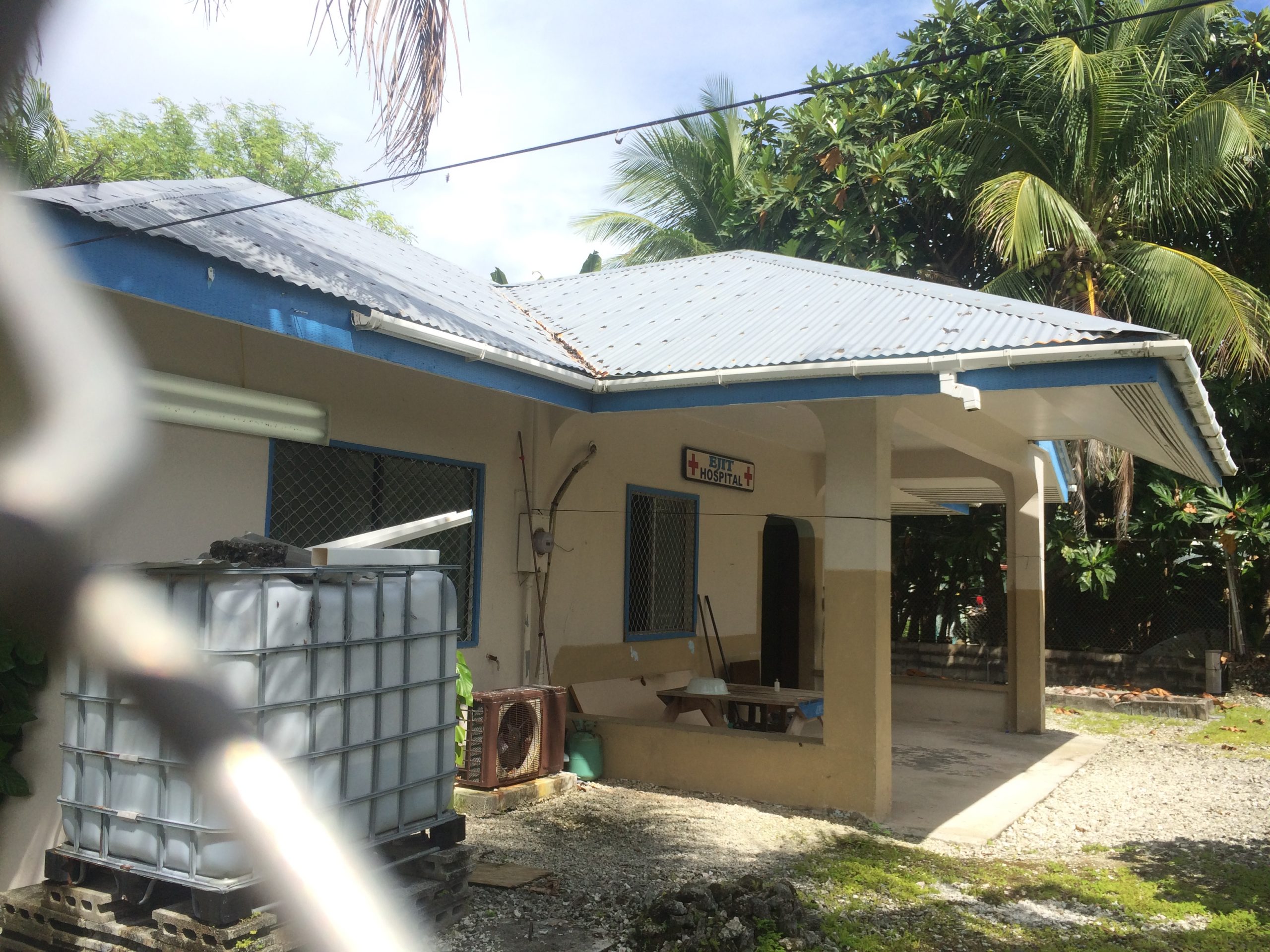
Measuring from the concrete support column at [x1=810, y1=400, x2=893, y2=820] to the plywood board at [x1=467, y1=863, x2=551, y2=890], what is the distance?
8.55 feet

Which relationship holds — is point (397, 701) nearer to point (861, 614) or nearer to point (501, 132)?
point (501, 132)

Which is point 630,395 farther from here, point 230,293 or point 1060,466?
point 1060,466

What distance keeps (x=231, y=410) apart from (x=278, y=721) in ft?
8.94

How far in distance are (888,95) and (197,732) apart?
654 inches

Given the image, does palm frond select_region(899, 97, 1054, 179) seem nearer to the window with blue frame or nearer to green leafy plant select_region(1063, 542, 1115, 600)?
green leafy plant select_region(1063, 542, 1115, 600)

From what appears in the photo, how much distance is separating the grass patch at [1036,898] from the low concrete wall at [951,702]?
19.7 ft

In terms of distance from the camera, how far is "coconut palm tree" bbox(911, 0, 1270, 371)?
45.0ft

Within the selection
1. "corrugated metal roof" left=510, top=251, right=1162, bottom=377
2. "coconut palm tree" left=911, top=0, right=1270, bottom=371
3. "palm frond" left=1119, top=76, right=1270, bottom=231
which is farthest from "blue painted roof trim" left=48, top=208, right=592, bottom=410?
"palm frond" left=1119, top=76, right=1270, bottom=231

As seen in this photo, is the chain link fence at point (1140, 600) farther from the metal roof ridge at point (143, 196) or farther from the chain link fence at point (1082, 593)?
the metal roof ridge at point (143, 196)

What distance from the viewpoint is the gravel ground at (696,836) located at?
4.89 meters

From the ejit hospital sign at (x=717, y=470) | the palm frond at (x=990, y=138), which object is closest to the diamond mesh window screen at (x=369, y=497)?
the ejit hospital sign at (x=717, y=470)

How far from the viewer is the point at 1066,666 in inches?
638

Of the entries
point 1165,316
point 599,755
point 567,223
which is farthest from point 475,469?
point 567,223

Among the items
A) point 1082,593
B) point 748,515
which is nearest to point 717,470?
point 748,515
